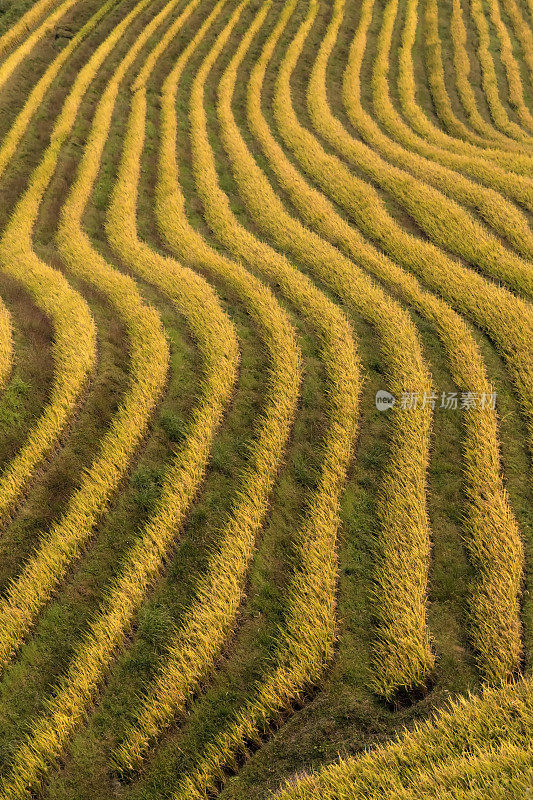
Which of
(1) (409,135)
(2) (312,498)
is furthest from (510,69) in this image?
(2) (312,498)

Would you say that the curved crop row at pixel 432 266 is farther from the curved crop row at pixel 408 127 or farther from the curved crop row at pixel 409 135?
the curved crop row at pixel 408 127

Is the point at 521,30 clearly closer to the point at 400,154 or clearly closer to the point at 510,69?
the point at 510,69

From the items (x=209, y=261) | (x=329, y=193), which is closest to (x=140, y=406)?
(x=209, y=261)

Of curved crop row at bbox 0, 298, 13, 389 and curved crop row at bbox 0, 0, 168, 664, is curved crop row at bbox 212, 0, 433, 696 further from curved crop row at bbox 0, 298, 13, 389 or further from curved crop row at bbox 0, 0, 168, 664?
curved crop row at bbox 0, 298, 13, 389

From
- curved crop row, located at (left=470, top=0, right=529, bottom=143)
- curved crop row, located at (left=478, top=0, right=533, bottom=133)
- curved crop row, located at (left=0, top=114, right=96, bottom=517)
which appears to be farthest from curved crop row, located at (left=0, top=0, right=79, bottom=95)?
curved crop row, located at (left=478, top=0, right=533, bottom=133)

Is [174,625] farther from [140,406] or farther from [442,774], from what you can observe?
[140,406]

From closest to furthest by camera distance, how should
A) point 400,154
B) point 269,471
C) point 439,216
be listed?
point 269,471 < point 439,216 < point 400,154

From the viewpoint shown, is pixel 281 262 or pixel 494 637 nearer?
pixel 494 637
